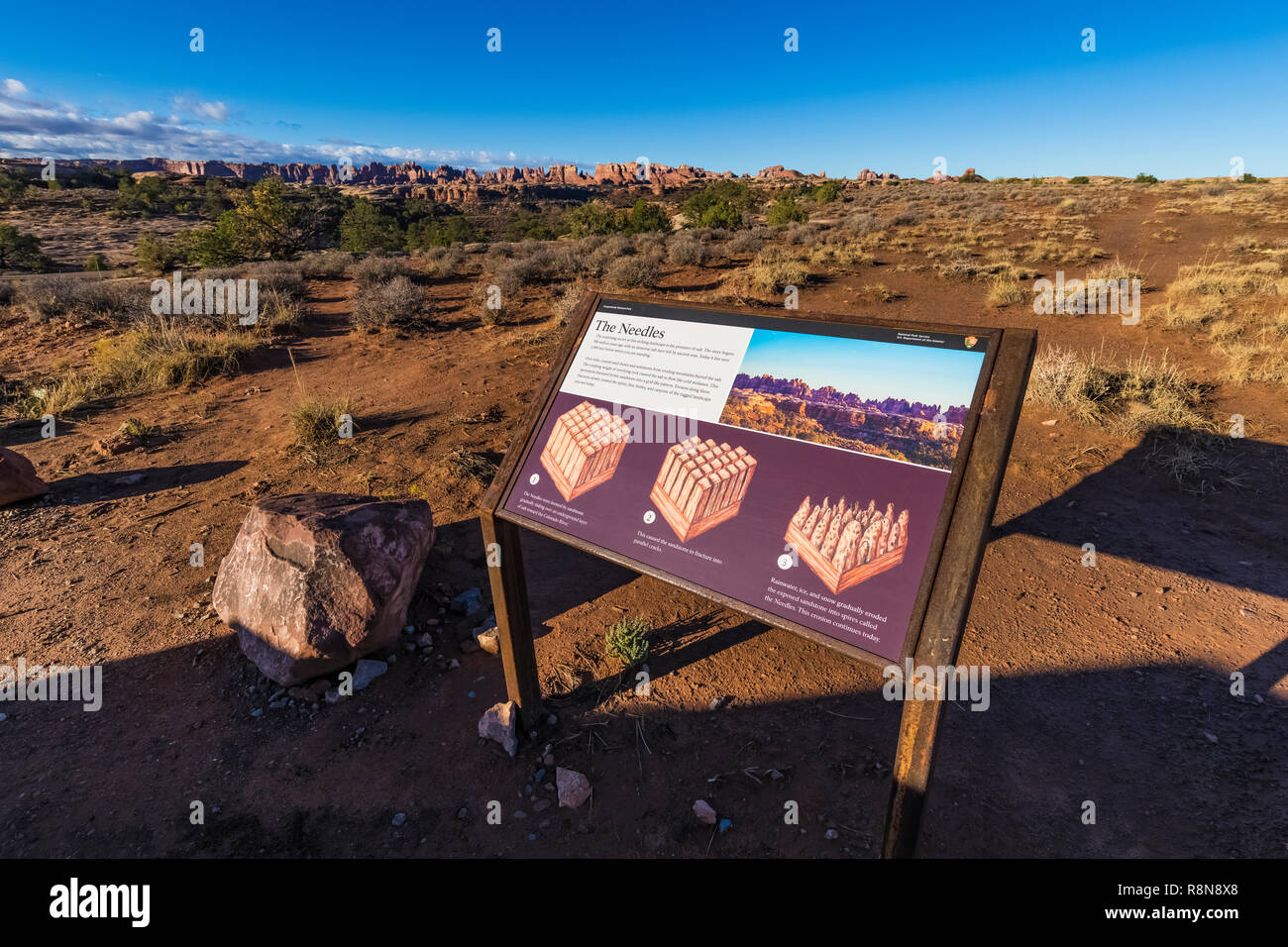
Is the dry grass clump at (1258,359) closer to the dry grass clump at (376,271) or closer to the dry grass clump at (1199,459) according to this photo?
the dry grass clump at (1199,459)

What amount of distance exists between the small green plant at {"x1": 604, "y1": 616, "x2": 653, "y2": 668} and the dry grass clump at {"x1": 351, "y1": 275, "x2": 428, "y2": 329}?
900 centimetres

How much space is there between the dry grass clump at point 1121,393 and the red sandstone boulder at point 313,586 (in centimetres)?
719

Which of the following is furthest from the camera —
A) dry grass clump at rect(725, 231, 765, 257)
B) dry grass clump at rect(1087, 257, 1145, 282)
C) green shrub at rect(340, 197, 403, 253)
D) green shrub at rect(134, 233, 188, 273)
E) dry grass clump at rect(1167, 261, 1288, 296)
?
green shrub at rect(340, 197, 403, 253)

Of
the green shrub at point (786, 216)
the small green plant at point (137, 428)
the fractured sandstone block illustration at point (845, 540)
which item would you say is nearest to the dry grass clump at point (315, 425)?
the small green plant at point (137, 428)

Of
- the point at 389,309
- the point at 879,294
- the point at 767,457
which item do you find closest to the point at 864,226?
the point at 879,294

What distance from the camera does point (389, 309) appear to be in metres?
10.5

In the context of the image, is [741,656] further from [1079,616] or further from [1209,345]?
[1209,345]

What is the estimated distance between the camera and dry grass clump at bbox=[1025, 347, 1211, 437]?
6082mm

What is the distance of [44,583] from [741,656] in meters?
5.08

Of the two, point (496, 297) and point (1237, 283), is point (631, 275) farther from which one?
point (1237, 283)

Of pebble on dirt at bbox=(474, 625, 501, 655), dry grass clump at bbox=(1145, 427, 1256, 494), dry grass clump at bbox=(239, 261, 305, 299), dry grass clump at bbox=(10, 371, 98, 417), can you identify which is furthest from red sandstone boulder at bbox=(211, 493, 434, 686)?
dry grass clump at bbox=(239, 261, 305, 299)

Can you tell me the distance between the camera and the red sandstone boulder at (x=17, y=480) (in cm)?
494

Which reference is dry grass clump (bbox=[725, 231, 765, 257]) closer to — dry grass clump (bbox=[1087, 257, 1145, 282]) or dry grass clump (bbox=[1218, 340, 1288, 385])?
dry grass clump (bbox=[1087, 257, 1145, 282])
